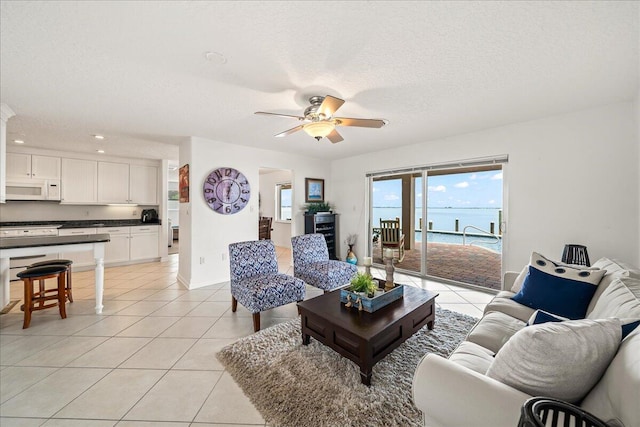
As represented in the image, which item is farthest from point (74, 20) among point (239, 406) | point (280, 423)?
point (280, 423)

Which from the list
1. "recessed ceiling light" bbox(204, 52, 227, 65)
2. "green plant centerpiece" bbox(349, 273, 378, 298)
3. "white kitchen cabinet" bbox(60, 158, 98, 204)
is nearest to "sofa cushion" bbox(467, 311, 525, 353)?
"green plant centerpiece" bbox(349, 273, 378, 298)

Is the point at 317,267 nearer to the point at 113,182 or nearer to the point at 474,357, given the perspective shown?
the point at 474,357

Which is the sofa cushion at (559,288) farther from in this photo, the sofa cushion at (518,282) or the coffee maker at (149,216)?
the coffee maker at (149,216)

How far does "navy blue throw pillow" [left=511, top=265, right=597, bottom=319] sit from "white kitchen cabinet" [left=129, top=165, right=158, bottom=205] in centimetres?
672

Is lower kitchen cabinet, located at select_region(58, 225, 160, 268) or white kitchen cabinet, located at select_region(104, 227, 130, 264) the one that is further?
white kitchen cabinet, located at select_region(104, 227, 130, 264)

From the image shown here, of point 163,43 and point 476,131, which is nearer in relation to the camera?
point 163,43

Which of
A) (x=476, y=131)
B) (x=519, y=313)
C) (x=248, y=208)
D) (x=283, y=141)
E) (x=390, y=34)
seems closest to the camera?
(x=390, y=34)

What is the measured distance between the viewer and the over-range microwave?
4.16m

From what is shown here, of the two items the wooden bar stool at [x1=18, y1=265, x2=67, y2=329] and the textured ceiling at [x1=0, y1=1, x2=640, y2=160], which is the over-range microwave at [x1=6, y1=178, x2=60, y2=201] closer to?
the textured ceiling at [x1=0, y1=1, x2=640, y2=160]

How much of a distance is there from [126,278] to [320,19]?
4.98 meters

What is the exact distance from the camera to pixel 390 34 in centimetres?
152

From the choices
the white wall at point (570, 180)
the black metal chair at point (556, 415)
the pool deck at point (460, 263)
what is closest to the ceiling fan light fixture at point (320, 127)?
the black metal chair at point (556, 415)

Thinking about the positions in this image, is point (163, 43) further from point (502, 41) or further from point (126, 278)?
point (126, 278)

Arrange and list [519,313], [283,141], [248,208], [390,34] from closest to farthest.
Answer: [390,34] → [519,313] → [283,141] → [248,208]
